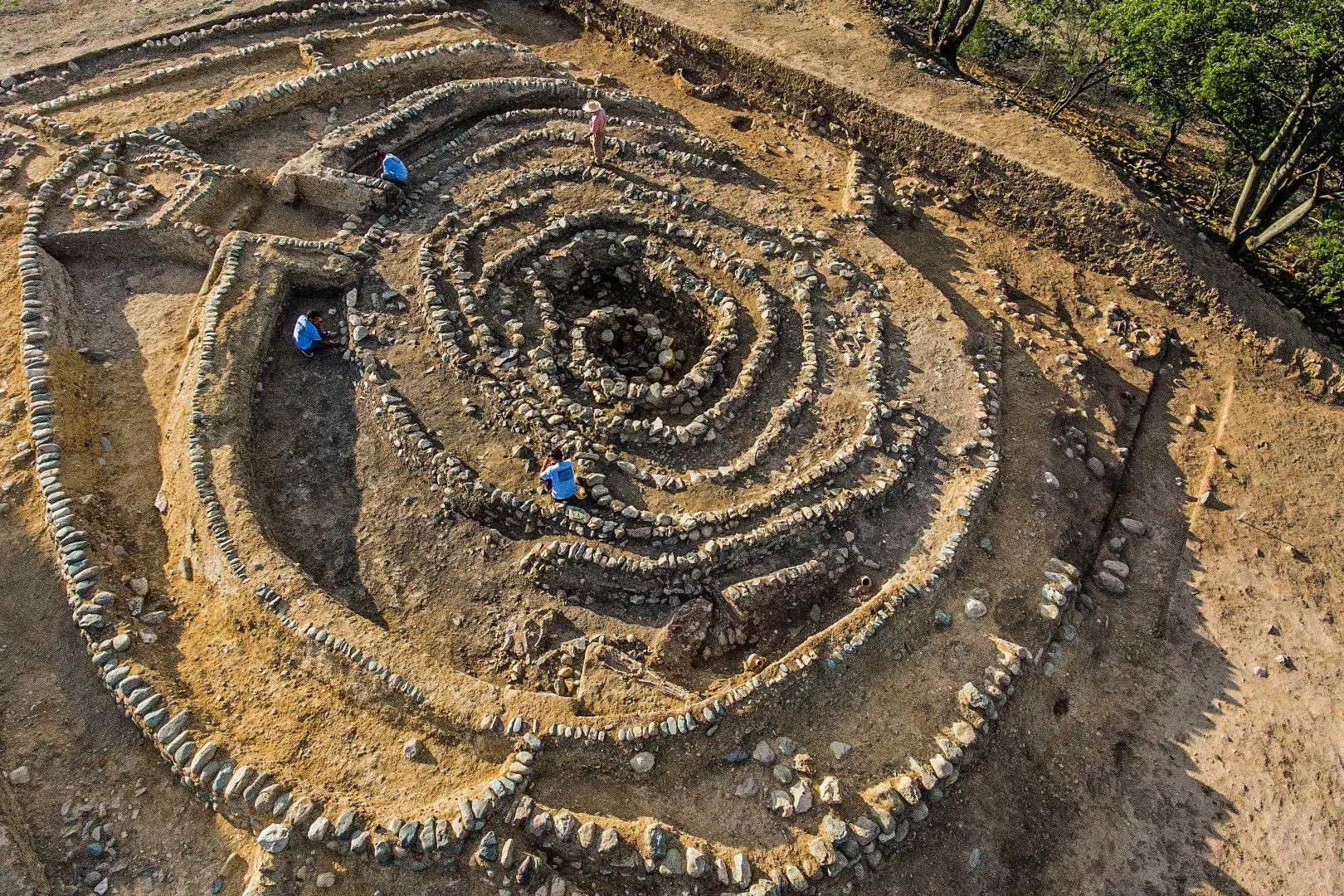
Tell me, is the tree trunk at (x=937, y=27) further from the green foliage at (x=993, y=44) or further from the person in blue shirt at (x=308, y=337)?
the person in blue shirt at (x=308, y=337)

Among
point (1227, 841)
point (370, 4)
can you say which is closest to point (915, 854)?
point (1227, 841)

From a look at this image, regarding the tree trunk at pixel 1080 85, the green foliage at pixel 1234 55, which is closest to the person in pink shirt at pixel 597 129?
the green foliage at pixel 1234 55

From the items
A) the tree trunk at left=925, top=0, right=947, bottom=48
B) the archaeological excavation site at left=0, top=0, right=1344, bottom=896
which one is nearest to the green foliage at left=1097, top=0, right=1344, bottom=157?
the archaeological excavation site at left=0, top=0, right=1344, bottom=896

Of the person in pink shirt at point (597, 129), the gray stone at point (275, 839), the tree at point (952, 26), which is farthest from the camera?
the tree at point (952, 26)

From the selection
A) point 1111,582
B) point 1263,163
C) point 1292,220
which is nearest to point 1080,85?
point 1263,163

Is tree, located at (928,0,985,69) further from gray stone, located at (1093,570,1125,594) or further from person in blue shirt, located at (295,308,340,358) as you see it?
person in blue shirt, located at (295,308,340,358)

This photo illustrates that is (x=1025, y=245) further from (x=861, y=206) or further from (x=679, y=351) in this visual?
(x=679, y=351)
